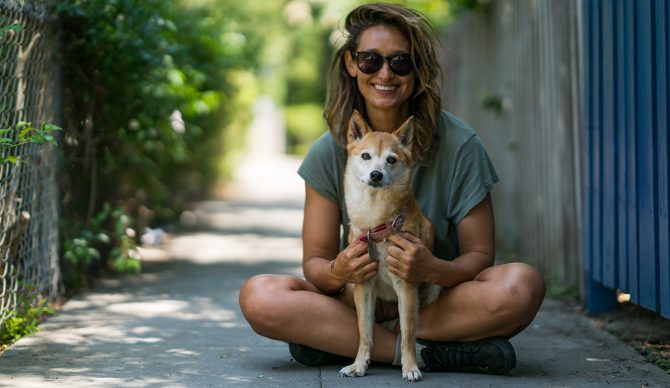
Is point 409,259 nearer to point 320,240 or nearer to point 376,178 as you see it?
point 376,178

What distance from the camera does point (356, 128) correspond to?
13.1ft

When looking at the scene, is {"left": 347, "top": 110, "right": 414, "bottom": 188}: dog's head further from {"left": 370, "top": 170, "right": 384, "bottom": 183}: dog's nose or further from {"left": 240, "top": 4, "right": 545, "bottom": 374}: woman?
{"left": 240, "top": 4, "right": 545, "bottom": 374}: woman

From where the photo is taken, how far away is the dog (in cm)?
376

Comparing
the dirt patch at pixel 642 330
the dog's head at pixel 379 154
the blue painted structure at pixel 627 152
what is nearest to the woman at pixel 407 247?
the dog's head at pixel 379 154

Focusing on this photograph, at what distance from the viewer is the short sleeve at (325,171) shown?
4273mm

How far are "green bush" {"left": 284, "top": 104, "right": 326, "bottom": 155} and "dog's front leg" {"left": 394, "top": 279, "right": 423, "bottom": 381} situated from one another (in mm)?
29674

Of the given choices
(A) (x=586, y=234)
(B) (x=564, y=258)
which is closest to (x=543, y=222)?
(B) (x=564, y=258)

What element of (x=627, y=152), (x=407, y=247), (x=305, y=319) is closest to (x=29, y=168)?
(x=305, y=319)

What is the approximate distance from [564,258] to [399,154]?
287cm

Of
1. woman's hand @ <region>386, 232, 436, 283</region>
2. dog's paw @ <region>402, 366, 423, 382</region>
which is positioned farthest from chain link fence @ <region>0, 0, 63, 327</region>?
dog's paw @ <region>402, 366, 423, 382</region>

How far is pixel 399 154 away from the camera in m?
3.85

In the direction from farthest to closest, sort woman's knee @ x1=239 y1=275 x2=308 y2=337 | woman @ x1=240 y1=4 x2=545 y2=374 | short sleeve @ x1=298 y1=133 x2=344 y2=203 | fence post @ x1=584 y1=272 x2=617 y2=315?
fence post @ x1=584 y1=272 x2=617 y2=315
short sleeve @ x1=298 y1=133 x2=344 y2=203
woman's knee @ x1=239 y1=275 x2=308 y2=337
woman @ x1=240 y1=4 x2=545 y2=374

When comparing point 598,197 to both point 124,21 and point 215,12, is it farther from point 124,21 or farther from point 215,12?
point 215,12

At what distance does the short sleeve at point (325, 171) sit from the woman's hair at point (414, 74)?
90mm
